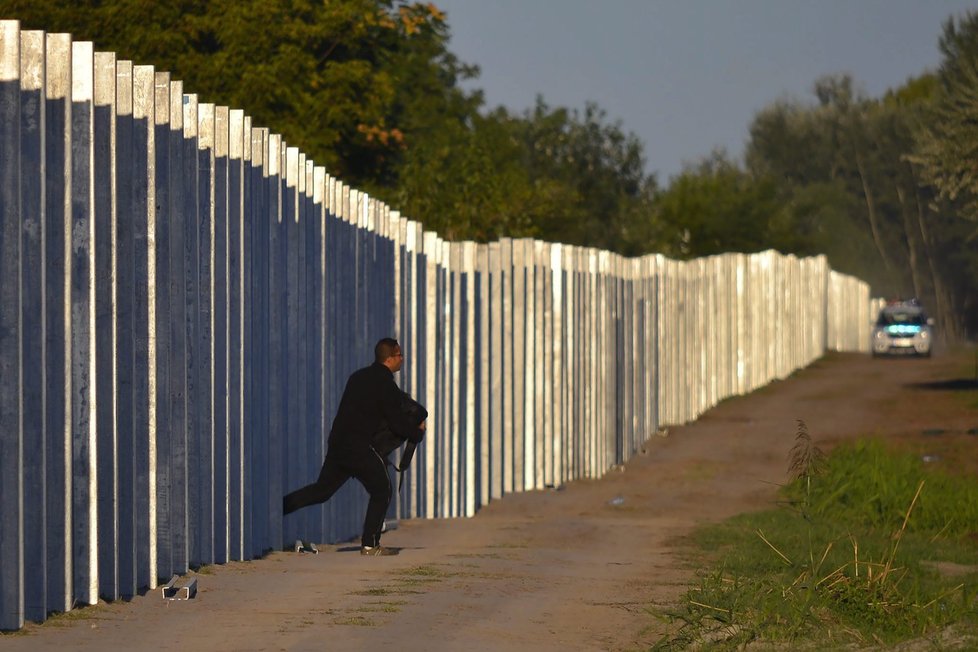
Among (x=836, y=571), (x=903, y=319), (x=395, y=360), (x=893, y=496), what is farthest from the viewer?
(x=903, y=319)

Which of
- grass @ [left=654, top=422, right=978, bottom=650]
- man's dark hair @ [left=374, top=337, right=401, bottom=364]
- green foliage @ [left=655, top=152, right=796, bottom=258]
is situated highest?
green foliage @ [left=655, top=152, right=796, bottom=258]

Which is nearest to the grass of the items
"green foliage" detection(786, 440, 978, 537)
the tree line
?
"green foliage" detection(786, 440, 978, 537)

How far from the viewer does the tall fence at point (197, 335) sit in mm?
8883

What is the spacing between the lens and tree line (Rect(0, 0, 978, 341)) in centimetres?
3969

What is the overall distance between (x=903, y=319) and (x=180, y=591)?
135 ft

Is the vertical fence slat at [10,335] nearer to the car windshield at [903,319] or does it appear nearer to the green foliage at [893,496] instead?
the green foliage at [893,496]

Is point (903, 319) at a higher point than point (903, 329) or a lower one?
higher

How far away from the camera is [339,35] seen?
41312 millimetres

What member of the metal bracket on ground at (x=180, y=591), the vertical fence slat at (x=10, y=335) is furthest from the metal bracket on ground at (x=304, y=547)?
the vertical fence slat at (x=10, y=335)

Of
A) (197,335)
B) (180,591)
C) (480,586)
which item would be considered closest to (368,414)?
(197,335)

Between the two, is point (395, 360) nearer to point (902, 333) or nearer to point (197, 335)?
point (197, 335)

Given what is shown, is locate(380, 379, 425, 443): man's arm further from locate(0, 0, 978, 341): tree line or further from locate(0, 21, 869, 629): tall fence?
locate(0, 0, 978, 341): tree line

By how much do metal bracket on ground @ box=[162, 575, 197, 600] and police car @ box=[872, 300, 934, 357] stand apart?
40.4 metres

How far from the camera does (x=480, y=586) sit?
10773 millimetres
